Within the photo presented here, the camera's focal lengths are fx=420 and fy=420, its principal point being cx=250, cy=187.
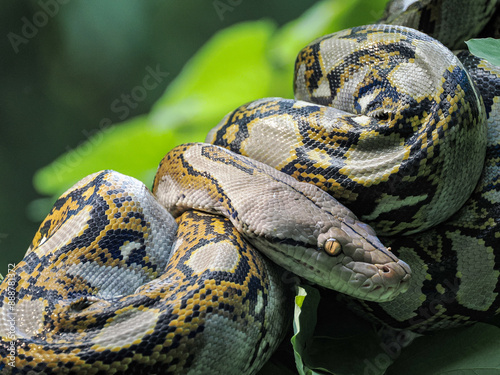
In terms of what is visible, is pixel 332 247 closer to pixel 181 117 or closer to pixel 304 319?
pixel 304 319

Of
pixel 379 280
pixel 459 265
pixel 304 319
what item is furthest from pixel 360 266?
pixel 459 265

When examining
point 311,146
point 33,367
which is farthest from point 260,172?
point 33,367

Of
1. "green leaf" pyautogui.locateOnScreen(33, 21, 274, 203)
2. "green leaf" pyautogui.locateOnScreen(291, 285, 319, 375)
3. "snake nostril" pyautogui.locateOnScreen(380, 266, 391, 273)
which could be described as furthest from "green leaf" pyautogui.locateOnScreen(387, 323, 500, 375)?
"green leaf" pyautogui.locateOnScreen(33, 21, 274, 203)

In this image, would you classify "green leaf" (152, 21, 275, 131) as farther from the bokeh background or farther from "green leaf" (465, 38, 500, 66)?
"green leaf" (465, 38, 500, 66)

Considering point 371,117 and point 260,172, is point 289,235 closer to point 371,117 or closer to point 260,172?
point 260,172

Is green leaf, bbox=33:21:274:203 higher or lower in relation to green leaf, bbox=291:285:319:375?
higher

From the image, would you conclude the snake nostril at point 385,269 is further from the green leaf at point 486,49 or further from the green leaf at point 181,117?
the green leaf at point 181,117

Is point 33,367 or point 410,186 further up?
point 33,367
